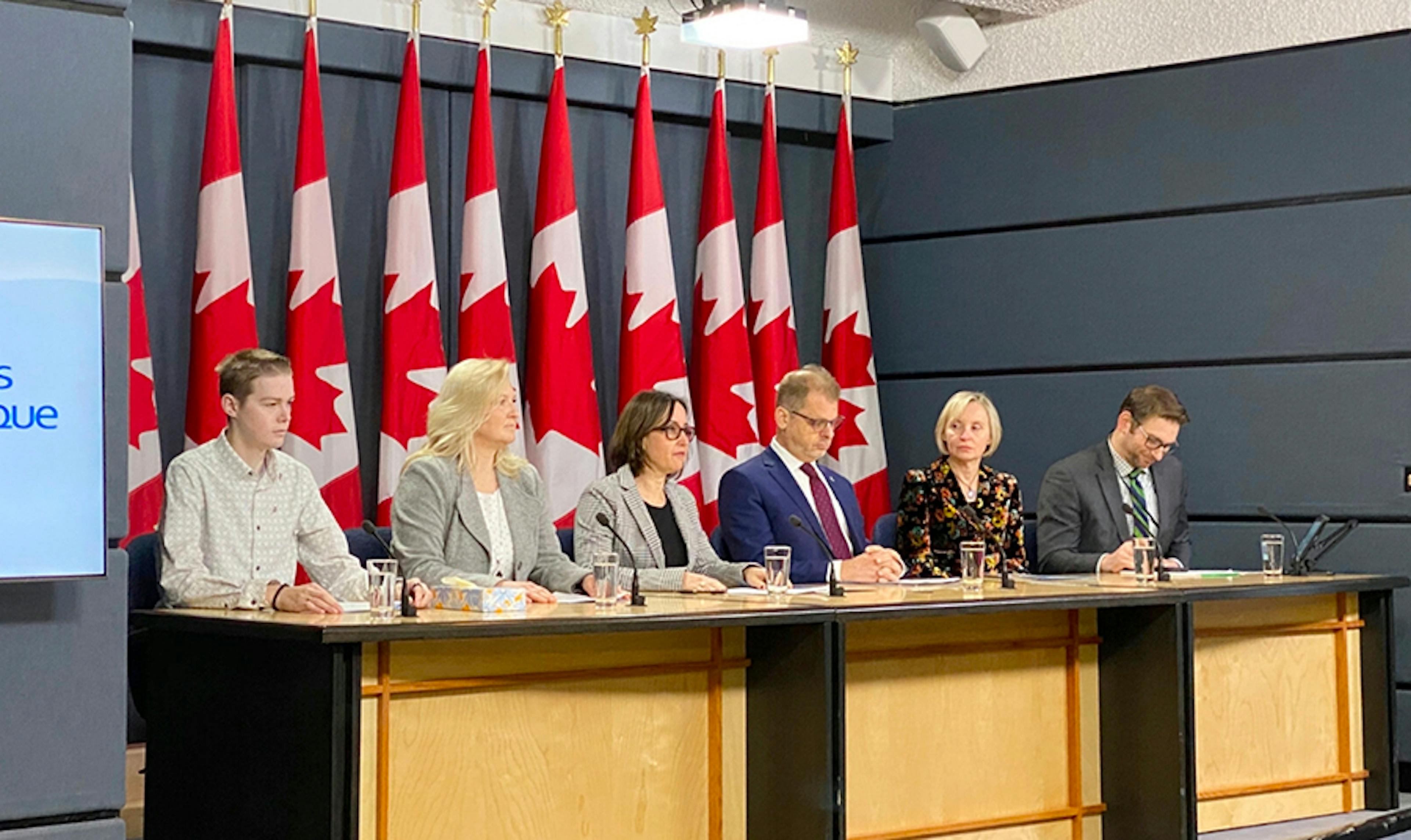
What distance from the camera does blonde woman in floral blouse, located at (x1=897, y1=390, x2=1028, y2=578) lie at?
5.38 metres

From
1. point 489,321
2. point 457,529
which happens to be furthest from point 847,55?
point 457,529

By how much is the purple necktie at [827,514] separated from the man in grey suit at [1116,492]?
858 mm

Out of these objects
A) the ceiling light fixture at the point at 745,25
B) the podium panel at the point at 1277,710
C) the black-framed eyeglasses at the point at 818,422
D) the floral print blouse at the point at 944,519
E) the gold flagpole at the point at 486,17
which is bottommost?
the podium panel at the point at 1277,710

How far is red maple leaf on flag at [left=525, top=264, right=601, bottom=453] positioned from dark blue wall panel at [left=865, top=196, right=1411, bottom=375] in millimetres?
1756

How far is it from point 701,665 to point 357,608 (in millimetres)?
777

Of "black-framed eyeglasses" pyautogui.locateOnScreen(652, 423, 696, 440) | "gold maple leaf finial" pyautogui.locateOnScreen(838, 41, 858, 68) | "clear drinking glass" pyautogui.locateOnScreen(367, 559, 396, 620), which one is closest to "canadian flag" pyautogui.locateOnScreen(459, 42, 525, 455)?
"black-framed eyeglasses" pyautogui.locateOnScreen(652, 423, 696, 440)

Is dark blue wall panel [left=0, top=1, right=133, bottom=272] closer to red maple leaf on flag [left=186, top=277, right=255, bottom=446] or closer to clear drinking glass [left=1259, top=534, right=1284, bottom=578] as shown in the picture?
red maple leaf on flag [left=186, top=277, right=255, bottom=446]

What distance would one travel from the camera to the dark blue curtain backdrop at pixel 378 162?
5.62 m

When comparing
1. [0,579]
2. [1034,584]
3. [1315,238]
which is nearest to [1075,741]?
[1034,584]

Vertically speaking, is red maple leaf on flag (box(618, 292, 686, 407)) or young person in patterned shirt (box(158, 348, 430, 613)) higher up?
red maple leaf on flag (box(618, 292, 686, 407))

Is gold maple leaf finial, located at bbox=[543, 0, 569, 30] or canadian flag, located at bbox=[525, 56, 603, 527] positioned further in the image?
gold maple leaf finial, located at bbox=[543, 0, 569, 30]

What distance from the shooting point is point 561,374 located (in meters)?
6.09

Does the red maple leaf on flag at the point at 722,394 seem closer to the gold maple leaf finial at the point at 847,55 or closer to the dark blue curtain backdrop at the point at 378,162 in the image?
the dark blue curtain backdrop at the point at 378,162

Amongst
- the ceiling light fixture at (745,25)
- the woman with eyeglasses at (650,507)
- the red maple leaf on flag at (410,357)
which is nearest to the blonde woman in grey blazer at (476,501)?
the woman with eyeglasses at (650,507)
